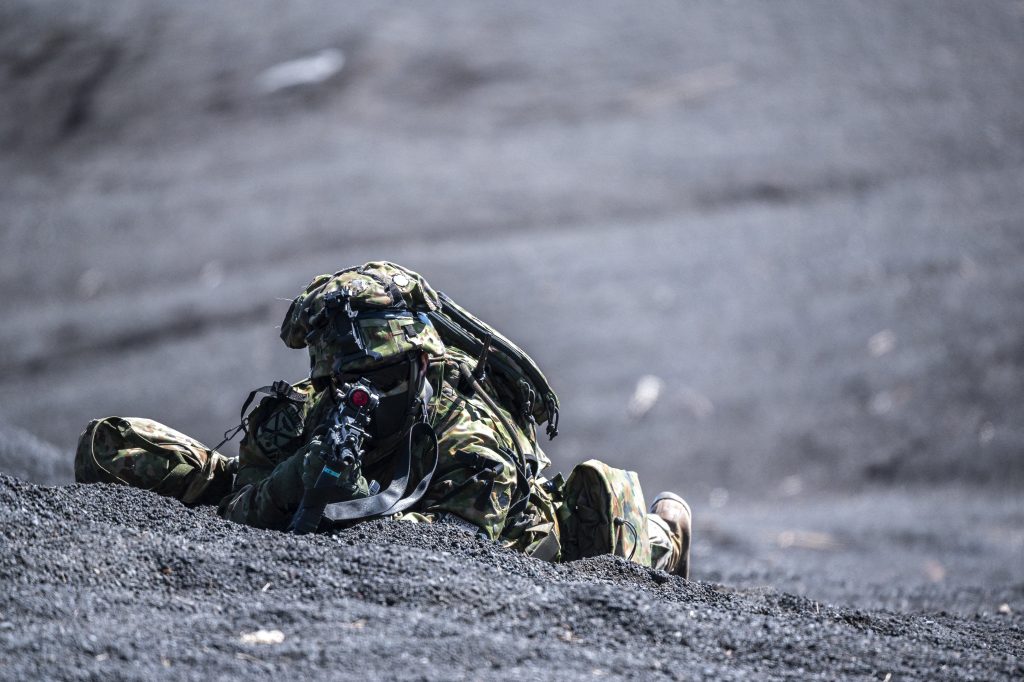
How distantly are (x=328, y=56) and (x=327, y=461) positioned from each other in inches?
498

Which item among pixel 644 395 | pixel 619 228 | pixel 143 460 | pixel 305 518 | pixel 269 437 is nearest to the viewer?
pixel 305 518

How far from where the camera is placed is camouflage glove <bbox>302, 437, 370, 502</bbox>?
3.60m

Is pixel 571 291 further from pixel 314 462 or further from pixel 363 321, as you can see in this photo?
pixel 314 462

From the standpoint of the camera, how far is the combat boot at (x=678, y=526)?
4648 millimetres

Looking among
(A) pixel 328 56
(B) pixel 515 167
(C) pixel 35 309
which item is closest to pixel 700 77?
(B) pixel 515 167

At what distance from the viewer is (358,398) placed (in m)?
3.65

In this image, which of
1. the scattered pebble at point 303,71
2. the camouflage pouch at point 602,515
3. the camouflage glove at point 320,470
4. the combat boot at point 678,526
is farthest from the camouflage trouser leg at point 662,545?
the scattered pebble at point 303,71

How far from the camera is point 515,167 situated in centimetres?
1345

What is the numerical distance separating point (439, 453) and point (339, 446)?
0.45 meters

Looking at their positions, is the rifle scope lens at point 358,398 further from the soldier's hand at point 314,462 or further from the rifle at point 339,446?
the soldier's hand at point 314,462

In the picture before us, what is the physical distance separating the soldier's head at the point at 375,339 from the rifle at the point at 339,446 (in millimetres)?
159

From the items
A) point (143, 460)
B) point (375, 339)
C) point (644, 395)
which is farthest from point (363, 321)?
point (644, 395)

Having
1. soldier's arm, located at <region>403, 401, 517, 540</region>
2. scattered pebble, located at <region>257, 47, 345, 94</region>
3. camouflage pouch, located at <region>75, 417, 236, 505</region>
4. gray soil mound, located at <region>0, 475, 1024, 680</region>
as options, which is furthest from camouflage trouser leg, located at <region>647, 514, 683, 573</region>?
scattered pebble, located at <region>257, 47, 345, 94</region>

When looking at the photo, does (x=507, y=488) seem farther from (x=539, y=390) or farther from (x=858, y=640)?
(x=858, y=640)
